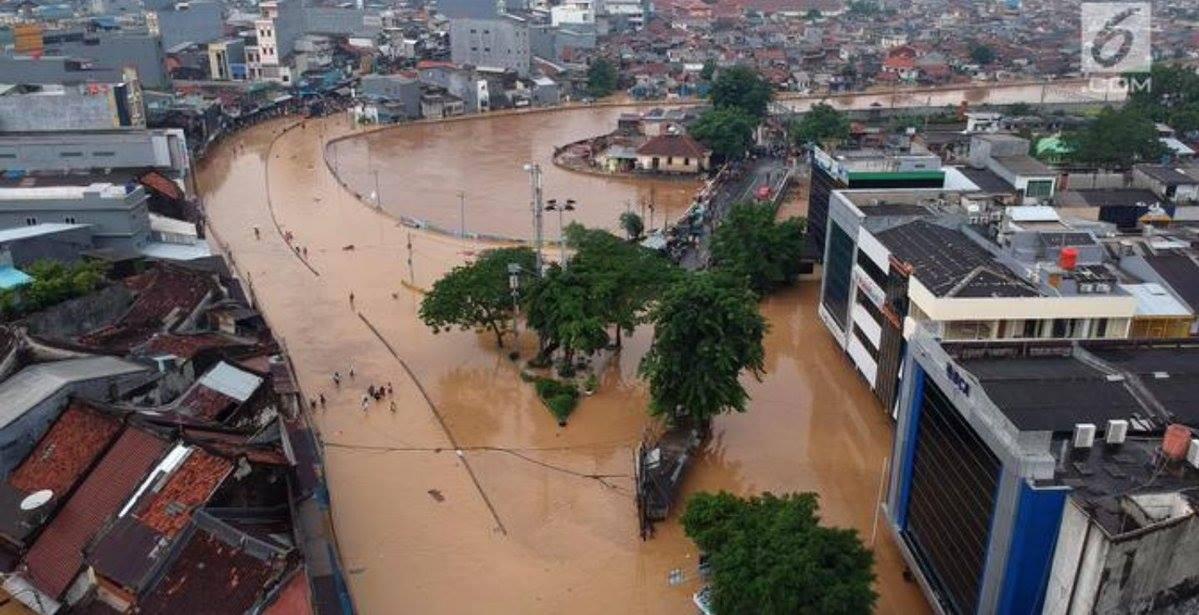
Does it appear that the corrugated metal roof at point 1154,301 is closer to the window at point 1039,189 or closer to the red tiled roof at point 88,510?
the window at point 1039,189

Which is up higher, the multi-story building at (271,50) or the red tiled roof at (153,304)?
the multi-story building at (271,50)

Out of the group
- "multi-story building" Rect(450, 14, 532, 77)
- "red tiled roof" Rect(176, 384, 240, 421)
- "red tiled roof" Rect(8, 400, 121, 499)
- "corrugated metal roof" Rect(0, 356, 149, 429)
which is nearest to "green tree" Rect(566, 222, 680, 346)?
"red tiled roof" Rect(176, 384, 240, 421)

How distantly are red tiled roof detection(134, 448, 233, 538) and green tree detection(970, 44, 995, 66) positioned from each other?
10053cm

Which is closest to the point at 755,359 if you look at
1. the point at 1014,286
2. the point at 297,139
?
the point at 1014,286

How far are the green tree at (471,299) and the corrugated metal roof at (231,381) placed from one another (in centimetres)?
724

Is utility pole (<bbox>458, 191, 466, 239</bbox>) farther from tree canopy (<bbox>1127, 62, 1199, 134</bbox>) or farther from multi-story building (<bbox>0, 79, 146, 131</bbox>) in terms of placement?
tree canopy (<bbox>1127, 62, 1199, 134</bbox>)

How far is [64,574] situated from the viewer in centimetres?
1698

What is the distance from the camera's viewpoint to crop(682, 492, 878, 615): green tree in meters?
15.6

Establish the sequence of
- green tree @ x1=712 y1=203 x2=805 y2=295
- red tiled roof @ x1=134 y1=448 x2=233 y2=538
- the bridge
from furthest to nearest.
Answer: the bridge
green tree @ x1=712 y1=203 x2=805 y2=295
red tiled roof @ x1=134 y1=448 x2=233 y2=538

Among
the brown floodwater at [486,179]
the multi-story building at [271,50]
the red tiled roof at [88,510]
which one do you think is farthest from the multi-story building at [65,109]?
the red tiled roof at [88,510]

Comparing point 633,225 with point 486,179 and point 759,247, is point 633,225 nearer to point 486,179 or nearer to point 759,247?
point 759,247

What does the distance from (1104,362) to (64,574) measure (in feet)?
66.2

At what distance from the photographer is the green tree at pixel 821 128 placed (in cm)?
5978

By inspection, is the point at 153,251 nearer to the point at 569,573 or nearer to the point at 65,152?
the point at 65,152
